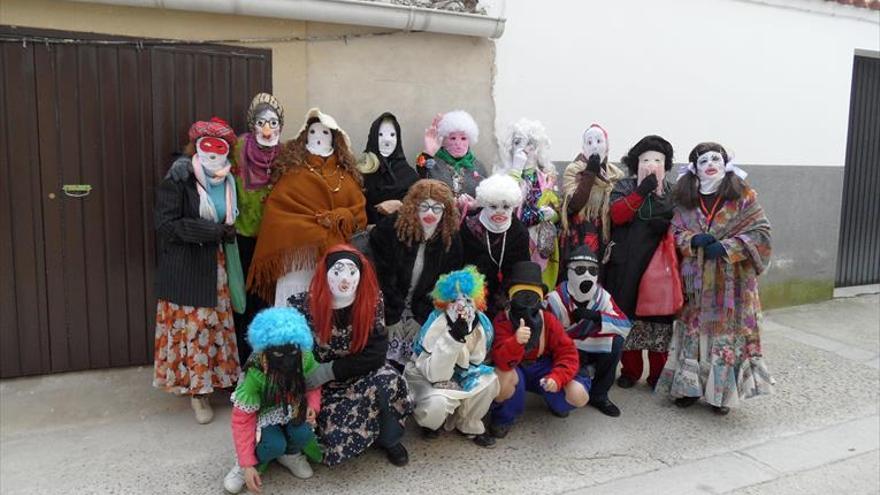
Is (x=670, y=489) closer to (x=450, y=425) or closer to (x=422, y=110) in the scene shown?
(x=450, y=425)

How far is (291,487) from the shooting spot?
3.32 metres

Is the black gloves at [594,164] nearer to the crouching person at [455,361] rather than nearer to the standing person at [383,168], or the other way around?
the standing person at [383,168]

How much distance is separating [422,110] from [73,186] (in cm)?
235

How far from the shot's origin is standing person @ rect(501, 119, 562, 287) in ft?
15.3

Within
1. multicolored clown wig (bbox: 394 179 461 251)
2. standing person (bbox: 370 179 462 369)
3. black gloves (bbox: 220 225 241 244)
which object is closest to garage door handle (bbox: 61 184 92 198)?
black gloves (bbox: 220 225 241 244)

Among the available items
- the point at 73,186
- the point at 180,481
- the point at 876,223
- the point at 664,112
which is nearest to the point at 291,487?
the point at 180,481

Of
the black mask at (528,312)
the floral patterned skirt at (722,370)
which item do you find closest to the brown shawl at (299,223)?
the black mask at (528,312)

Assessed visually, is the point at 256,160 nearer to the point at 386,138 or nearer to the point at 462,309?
the point at 386,138

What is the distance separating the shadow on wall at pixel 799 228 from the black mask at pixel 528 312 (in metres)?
3.76

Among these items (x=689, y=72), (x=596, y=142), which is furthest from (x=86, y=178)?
(x=689, y=72)

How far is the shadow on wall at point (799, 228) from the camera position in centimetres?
677

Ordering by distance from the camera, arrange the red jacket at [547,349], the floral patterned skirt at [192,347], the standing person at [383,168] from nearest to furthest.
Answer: the red jacket at [547,349] < the floral patterned skirt at [192,347] < the standing person at [383,168]

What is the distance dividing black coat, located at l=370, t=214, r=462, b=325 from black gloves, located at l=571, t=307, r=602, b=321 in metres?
0.80

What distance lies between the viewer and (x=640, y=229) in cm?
445
